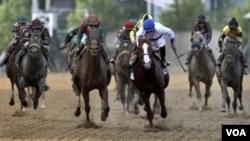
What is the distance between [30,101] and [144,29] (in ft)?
24.0

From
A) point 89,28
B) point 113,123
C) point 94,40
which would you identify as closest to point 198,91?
point 113,123

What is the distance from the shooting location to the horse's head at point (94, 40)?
17078mm

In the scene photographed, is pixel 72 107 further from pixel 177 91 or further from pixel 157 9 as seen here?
pixel 157 9

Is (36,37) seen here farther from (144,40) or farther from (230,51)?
(230,51)

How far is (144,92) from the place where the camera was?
699 inches

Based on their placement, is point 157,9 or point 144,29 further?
point 157,9

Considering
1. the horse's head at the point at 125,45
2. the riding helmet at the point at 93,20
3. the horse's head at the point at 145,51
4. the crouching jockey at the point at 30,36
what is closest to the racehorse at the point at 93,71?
the riding helmet at the point at 93,20

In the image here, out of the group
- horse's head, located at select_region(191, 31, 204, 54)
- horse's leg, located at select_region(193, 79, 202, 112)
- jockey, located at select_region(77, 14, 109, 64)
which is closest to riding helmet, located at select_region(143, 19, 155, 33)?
jockey, located at select_region(77, 14, 109, 64)

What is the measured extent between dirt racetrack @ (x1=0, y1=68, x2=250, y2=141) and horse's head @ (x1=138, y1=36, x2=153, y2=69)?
1.33 meters

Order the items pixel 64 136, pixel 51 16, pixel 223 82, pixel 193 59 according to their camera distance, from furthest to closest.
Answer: pixel 51 16
pixel 193 59
pixel 223 82
pixel 64 136

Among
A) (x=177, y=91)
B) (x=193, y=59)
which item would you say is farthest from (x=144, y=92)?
(x=177, y=91)

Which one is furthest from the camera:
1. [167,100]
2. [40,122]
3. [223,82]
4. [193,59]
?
[167,100]

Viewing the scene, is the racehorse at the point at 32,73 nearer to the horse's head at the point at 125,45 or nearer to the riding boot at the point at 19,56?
the riding boot at the point at 19,56

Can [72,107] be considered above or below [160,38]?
below
